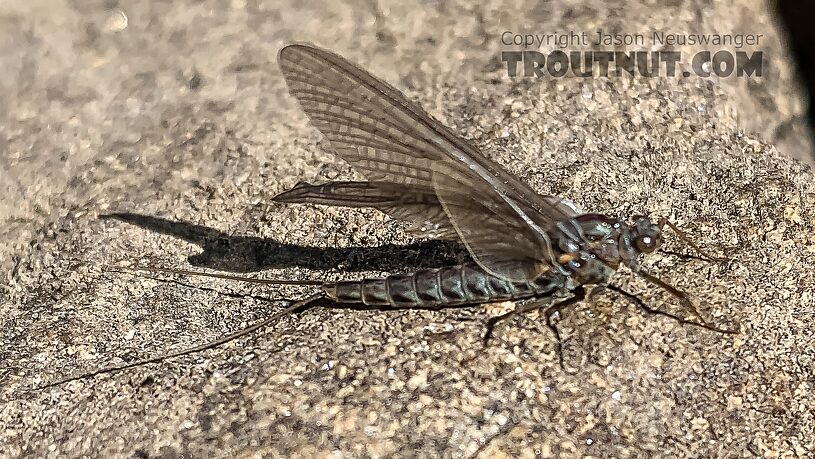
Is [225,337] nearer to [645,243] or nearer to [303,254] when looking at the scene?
[303,254]

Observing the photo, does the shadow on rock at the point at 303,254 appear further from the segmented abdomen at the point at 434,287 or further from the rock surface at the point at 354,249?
the segmented abdomen at the point at 434,287

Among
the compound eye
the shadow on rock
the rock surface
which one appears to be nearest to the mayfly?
the compound eye

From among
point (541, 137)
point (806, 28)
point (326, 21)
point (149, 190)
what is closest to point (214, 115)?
point (149, 190)

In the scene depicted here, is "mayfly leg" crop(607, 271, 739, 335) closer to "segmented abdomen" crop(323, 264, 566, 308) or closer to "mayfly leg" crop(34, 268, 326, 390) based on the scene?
"segmented abdomen" crop(323, 264, 566, 308)

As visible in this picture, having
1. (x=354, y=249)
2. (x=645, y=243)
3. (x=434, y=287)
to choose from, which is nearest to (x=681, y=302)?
(x=645, y=243)

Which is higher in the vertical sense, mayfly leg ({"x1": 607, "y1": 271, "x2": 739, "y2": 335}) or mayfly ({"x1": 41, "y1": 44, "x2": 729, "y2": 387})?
mayfly ({"x1": 41, "y1": 44, "x2": 729, "y2": 387})

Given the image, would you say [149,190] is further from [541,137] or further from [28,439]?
[541,137]

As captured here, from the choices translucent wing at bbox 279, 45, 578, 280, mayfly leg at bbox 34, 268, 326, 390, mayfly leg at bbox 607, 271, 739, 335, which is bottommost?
mayfly leg at bbox 34, 268, 326, 390
